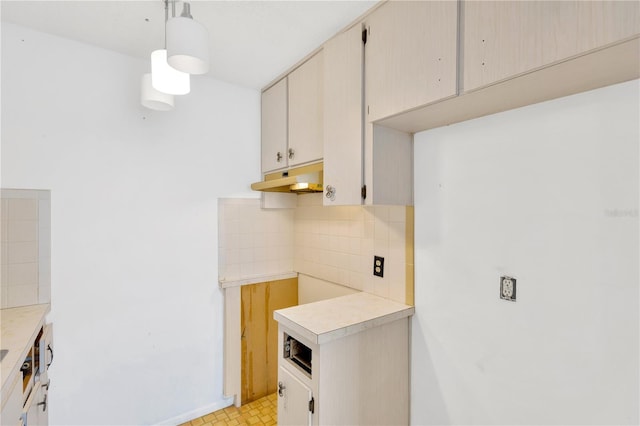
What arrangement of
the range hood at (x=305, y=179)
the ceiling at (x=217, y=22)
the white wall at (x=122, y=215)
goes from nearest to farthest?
the ceiling at (x=217, y=22), the white wall at (x=122, y=215), the range hood at (x=305, y=179)

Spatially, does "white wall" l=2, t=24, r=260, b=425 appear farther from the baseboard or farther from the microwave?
the microwave

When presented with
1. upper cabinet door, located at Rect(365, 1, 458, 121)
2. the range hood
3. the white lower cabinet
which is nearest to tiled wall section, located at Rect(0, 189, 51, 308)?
the white lower cabinet

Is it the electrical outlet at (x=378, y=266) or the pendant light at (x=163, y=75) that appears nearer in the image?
the pendant light at (x=163, y=75)

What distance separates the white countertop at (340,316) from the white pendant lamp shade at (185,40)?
1.18 metres

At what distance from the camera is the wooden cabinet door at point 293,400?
1399 millimetres

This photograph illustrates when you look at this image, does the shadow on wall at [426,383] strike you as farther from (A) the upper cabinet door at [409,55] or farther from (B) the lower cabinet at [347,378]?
(A) the upper cabinet door at [409,55]

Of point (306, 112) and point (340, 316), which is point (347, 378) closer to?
point (340, 316)

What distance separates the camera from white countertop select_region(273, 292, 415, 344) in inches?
53.1

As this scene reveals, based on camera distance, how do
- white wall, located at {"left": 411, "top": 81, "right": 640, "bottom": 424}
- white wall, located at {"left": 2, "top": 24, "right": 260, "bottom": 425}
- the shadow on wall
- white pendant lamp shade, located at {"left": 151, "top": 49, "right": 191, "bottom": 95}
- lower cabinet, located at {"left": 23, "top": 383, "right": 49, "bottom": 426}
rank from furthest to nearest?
1. white wall, located at {"left": 2, "top": 24, "right": 260, "bottom": 425}
2. the shadow on wall
3. white pendant lamp shade, located at {"left": 151, "top": 49, "right": 191, "bottom": 95}
4. lower cabinet, located at {"left": 23, "top": 383, "right": 49, "bottom": 426}
5. white wall, located at {"left": 411, "top": 81, "right": 640, "bottom": 424}

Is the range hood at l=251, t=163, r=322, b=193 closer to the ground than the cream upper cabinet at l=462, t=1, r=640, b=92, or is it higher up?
closer to the ground

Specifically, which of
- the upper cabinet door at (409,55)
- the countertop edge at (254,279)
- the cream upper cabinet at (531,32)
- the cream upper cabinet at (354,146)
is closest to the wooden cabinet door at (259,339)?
the countertop edge at (254,279)

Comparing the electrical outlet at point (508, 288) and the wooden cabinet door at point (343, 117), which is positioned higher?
the wooden cabinet door at point (343, 117)

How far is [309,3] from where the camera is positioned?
1.42 m

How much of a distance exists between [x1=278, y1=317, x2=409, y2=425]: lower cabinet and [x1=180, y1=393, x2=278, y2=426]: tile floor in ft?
→ 1.89
